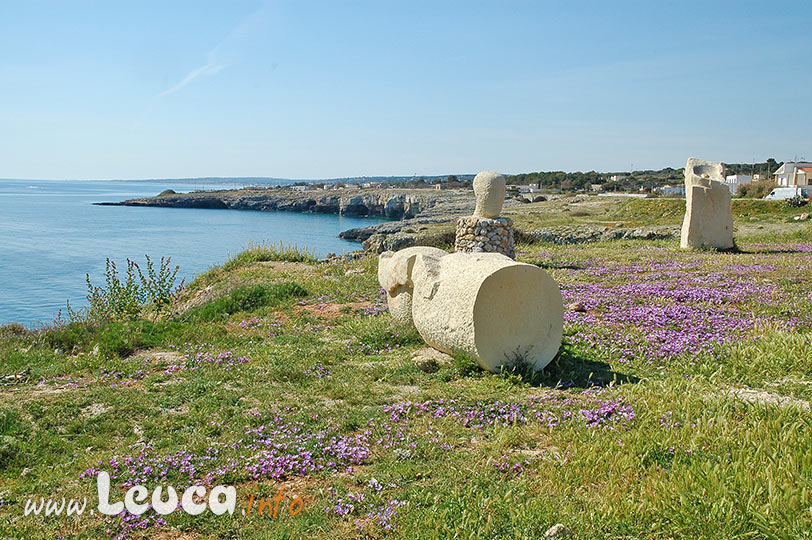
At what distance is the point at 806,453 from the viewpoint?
423 cm

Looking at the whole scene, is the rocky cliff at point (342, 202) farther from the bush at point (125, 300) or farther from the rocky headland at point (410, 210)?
the bush at point (125, 300)

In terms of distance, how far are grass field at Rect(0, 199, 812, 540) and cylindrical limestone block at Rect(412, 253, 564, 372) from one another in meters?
0.31

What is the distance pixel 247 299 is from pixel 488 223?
6.62 m

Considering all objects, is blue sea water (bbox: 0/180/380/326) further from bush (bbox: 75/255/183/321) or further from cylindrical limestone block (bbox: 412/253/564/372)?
cylindrical limestone block (bbox: 412/253/564/372)

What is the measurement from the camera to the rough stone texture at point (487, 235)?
1553 cm

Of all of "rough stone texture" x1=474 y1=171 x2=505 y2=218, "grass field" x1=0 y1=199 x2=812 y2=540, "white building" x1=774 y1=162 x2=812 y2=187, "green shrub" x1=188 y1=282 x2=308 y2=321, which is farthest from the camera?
"white building" x1=774 y1=162 x2=812 y2=187

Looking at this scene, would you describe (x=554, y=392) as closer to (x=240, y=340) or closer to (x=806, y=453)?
(x=806, y=453)

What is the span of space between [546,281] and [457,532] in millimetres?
4034

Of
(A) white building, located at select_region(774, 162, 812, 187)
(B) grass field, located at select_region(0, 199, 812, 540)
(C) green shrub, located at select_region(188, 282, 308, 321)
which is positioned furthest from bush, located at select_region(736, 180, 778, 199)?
(C) green shrub, located at select_region(188, 282, 308, 321)

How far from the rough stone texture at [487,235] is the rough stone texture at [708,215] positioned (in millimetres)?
6670

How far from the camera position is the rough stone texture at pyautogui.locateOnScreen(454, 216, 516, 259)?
15.5 meters

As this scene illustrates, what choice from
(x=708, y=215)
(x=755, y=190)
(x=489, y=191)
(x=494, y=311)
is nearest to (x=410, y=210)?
(x=755, y=190)

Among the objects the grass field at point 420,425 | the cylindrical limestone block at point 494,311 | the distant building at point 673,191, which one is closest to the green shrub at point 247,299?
the grass field at point 420,425

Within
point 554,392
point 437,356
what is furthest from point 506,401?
point 437,356
